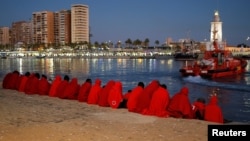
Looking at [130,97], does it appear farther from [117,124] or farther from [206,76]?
[206,76]

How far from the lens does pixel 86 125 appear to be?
11.8 metres

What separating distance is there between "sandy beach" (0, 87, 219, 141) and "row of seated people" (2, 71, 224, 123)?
0.47 meters

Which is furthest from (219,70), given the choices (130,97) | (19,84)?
(130,97)

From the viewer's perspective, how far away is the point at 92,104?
54.3ft

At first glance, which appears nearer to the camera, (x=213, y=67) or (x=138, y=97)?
(x=138, y=97)

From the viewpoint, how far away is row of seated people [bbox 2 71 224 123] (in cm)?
1341

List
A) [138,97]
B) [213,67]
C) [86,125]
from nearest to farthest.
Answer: [86,125]
[138,97]
[213,67]

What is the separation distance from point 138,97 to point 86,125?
3378 mm

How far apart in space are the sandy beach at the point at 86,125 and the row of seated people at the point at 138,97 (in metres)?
0.47

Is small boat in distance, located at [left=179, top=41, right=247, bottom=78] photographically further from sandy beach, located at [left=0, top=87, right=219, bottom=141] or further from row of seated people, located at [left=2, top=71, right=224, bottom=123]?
sandy beach, located at [left=0, top=87, right=219, bottom=141]

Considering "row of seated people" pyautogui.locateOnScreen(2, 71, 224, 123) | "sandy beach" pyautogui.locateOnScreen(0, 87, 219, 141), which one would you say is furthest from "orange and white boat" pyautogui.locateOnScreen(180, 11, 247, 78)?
"sandy beach" pyautogui.locateOnScreen(0, 87, 219, 141)

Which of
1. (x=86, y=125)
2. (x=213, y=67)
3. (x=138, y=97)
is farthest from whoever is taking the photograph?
(x=213, y=67)

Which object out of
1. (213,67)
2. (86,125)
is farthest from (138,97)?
(213,67)

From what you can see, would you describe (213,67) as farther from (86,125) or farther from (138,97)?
(86,125)
